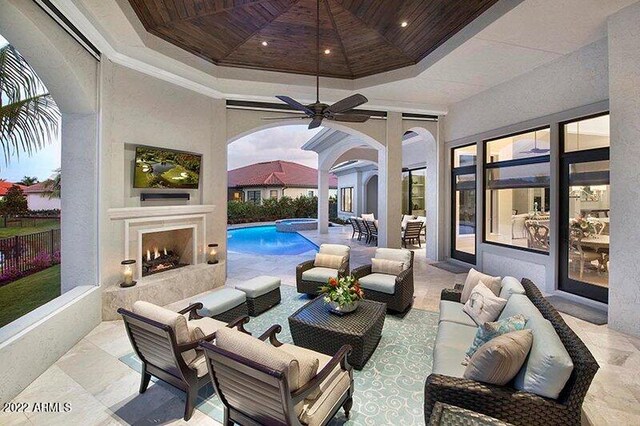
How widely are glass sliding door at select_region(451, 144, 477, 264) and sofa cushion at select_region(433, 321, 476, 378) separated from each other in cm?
505

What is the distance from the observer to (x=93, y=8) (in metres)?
3.84

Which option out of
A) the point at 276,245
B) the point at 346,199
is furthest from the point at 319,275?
the point at 346,199

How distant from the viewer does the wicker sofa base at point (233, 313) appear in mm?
4092

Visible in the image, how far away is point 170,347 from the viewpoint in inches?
96.7

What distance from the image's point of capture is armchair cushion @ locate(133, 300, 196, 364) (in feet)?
8.18

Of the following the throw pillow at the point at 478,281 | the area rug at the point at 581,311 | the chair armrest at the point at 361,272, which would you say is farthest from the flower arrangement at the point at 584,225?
the chair armrest at the point at 361,272

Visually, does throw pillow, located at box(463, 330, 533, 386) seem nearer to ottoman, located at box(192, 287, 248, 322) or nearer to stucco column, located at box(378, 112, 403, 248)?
ottoman, located at box(192, 287, 248, 322)

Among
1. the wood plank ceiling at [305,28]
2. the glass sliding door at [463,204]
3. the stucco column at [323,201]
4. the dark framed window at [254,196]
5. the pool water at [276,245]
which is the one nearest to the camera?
the wood plank ceiling at [305,28]

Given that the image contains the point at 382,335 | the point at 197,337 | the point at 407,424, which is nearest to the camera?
the point at 407,424

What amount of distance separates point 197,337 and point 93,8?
4363 mm

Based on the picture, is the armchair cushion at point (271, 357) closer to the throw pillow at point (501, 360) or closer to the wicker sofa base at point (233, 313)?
the throw pillow at point (501, 360)

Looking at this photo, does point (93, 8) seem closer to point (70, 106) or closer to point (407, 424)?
point (70, 106)

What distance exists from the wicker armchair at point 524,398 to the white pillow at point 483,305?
1.11m

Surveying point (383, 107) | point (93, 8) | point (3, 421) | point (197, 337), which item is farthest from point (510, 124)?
point (3, 421)
